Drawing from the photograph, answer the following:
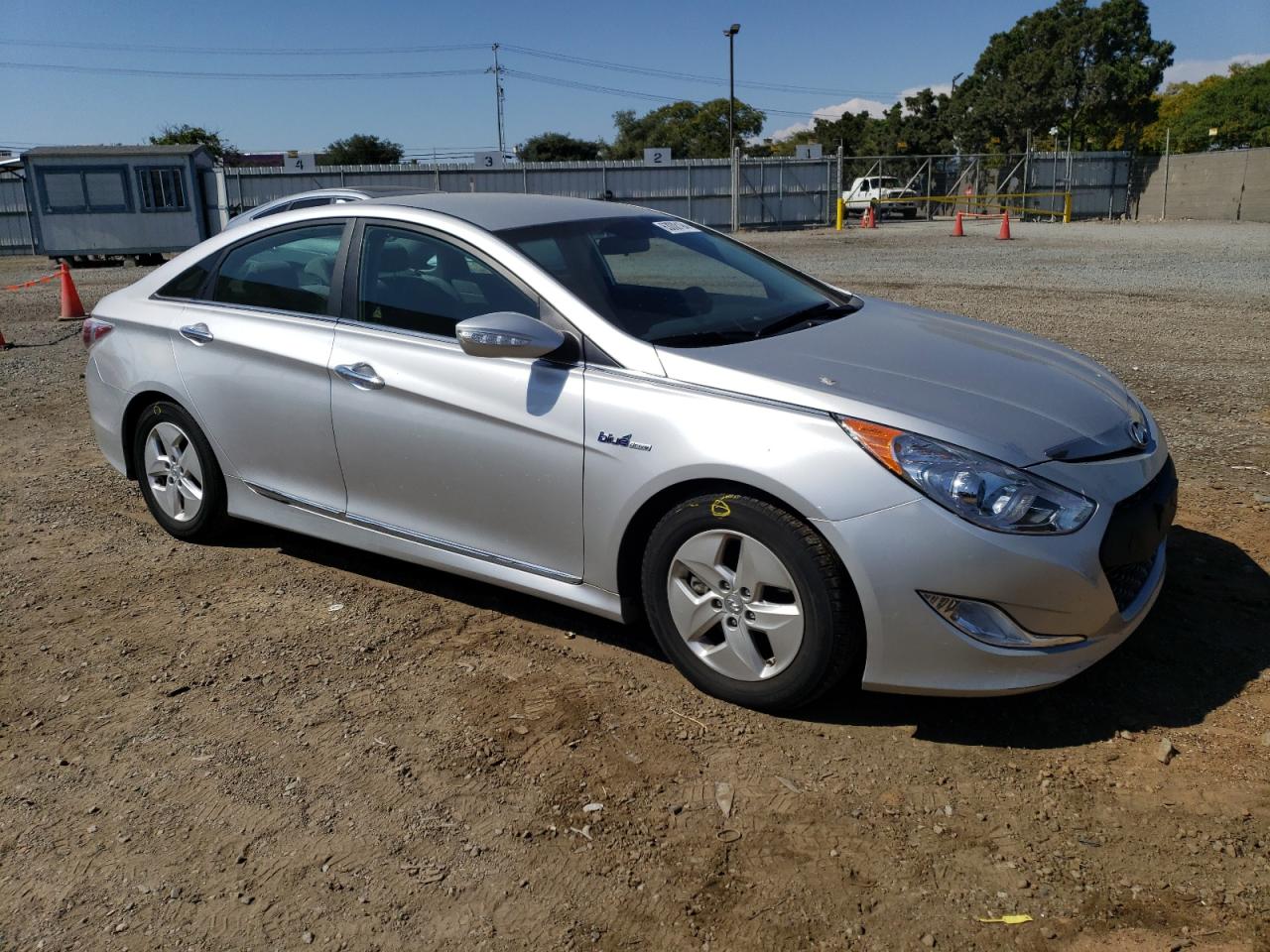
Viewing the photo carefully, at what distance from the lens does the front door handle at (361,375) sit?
4.04 meters

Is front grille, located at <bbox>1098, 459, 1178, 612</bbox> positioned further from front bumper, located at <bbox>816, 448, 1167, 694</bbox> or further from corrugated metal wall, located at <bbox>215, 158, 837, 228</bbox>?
corrugated metal wall, located at <bbox>215, 158, 837, 228</bbox>

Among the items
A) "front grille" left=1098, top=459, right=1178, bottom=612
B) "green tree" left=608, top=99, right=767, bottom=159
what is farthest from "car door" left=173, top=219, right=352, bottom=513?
"green tree" left=608, top=99, right=767, bottom=159

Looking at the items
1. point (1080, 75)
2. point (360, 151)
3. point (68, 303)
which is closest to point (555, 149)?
point (360, 151)

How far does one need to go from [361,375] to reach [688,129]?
108 m

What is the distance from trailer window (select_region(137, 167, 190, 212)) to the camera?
2814 centimetres

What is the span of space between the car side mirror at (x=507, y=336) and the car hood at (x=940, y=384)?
407 mm

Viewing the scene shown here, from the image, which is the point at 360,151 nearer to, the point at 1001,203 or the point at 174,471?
the point at 1001,203

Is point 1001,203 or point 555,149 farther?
point 555,149

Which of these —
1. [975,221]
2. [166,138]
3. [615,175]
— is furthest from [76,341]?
[166,138]

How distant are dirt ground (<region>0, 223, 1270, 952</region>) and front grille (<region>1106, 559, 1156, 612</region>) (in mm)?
389

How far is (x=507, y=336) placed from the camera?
3.56m

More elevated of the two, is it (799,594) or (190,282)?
(190,282)

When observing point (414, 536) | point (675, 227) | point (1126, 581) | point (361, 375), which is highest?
point (675, 227)

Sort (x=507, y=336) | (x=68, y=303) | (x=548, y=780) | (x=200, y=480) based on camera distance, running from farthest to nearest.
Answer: (x=68, y=303), (x=200, y=480), (x=507, y=336), (x=548, y=780)
